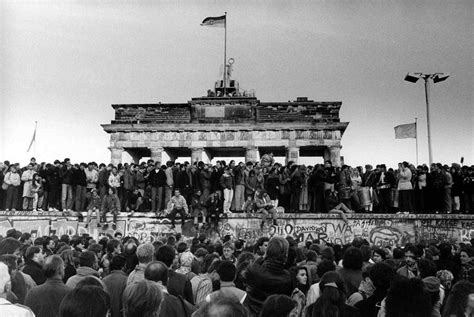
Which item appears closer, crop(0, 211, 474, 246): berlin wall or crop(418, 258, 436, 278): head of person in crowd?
crop(418, 258, 436, 278): head of person in crowd

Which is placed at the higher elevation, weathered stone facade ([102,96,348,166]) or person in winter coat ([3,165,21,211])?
weathered stone facade ([102,96,348,166])

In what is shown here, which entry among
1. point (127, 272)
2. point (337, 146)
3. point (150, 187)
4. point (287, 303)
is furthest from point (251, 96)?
point (287, 303)

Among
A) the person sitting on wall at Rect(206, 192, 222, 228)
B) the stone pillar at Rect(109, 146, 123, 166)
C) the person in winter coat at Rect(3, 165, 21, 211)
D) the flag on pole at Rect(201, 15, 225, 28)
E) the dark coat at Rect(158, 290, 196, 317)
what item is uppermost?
the flag on pole at Rect(201, 15, 225, 28)

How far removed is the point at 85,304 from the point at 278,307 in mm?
1527

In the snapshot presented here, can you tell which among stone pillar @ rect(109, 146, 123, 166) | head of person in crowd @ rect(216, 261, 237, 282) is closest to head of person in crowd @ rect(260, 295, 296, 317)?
head of person in crowd @ rect(216, 261, 237, 282)

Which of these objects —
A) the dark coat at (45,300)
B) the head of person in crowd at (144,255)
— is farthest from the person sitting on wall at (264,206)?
the dark coat at (45,300)

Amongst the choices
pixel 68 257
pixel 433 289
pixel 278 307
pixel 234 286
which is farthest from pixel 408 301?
pixel 68 257

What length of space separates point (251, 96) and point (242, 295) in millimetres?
42697

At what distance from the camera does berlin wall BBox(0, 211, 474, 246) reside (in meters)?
19.0

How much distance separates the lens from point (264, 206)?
19.6 metres

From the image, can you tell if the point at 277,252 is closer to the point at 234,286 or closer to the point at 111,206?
the point at 234,286

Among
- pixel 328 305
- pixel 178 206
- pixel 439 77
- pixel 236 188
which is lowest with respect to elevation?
pixel 328 305

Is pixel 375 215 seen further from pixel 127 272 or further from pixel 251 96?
pixel 251 96

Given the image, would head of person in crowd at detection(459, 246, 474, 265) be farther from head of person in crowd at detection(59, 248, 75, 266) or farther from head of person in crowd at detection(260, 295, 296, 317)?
head of person in crowd at detection(59, 248, 75, 266)
